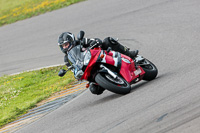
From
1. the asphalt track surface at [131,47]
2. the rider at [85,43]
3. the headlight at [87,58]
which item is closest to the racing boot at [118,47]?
the rider at [85,43]

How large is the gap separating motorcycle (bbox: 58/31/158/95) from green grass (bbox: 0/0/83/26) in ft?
41.5

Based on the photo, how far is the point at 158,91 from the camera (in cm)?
734

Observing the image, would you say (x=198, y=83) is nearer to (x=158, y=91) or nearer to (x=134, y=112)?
(x=158, y=91)

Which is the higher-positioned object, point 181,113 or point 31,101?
point 181,113

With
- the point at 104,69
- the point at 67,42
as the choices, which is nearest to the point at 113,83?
the point at 104,69

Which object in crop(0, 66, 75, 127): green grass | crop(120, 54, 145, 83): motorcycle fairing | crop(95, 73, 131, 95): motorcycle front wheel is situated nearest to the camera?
crop(95, 73, 131, 95): motorcycle front wheel

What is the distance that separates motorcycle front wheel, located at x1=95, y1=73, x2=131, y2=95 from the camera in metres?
7.57

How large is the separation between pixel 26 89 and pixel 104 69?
4930 millimetres

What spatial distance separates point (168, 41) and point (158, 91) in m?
A: 5.19

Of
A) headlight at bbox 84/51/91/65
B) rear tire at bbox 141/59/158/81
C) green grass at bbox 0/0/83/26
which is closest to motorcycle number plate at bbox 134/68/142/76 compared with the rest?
rear tire at bbox 141/59/158/81

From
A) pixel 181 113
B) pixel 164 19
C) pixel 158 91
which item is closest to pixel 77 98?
pixel 158 91

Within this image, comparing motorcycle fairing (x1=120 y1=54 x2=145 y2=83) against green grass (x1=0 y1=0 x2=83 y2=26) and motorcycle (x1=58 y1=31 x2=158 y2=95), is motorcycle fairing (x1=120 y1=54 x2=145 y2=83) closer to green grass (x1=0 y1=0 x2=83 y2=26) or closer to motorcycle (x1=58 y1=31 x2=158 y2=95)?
motorcycle (x1=58 y1=31 x2=158 y2=95)

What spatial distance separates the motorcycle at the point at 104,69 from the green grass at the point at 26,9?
12.7 m

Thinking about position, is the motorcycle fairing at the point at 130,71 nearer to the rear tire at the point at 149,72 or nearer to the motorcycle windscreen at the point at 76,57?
the rear tire at the point at 149,72
